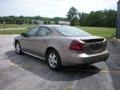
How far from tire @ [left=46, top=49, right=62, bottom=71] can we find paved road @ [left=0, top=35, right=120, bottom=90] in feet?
0.58

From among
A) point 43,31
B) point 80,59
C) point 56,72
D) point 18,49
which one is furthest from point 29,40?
point 80,59

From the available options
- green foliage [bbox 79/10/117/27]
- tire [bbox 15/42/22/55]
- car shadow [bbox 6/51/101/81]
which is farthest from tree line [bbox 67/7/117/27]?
car shadow [bbox 6/51/101/81]

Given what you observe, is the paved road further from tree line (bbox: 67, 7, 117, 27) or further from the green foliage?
the green foliage

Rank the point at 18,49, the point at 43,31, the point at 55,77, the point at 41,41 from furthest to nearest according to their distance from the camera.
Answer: the point at 18,49 < the point at 43,31 < the point at 41,41 < the point at 55,77

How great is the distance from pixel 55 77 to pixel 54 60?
89cm

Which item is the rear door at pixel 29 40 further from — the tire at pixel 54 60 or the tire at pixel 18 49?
the tire at pixel 54 60

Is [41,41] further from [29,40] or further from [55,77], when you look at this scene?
[55,77]

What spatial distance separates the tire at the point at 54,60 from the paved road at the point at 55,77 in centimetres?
18

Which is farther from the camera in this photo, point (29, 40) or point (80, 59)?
point (29, 40)

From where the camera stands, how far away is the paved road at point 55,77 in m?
5.25

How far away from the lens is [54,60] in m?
6.82

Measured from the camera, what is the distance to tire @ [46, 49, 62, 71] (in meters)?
6.61

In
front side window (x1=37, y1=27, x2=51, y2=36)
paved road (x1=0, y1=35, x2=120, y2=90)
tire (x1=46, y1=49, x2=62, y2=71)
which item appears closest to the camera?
paved road (x1=0, y1=35, x2=120, y2=90)

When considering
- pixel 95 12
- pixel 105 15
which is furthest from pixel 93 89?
pixel 95 12
